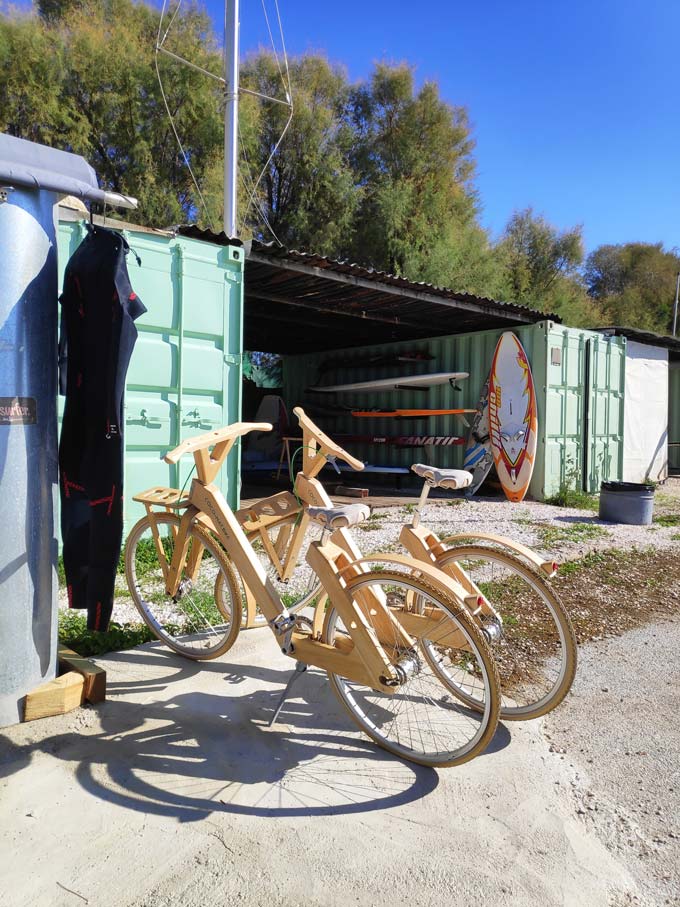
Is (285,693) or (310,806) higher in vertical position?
(285,693)

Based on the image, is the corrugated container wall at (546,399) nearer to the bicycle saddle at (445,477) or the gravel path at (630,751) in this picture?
the gravel path at (630,751)

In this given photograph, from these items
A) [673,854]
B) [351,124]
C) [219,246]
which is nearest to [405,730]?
[673,854]

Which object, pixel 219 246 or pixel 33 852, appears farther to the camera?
pixel 219 246

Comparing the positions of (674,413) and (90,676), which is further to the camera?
(674,413)

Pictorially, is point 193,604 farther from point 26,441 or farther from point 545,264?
point 545,264

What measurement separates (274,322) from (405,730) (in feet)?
32.3

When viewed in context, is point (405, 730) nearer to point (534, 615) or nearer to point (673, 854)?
point (673, 854)

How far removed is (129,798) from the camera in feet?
7.11

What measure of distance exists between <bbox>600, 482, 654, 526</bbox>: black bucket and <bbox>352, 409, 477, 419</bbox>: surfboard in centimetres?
287

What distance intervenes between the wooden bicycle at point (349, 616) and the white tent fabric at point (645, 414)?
1003 centimetres

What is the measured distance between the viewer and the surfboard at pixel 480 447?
10164 millimetres

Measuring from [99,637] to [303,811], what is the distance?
1880 millimetres

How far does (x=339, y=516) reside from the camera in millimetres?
2510

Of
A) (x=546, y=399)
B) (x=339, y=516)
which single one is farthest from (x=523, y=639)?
(x=546, y=399)
